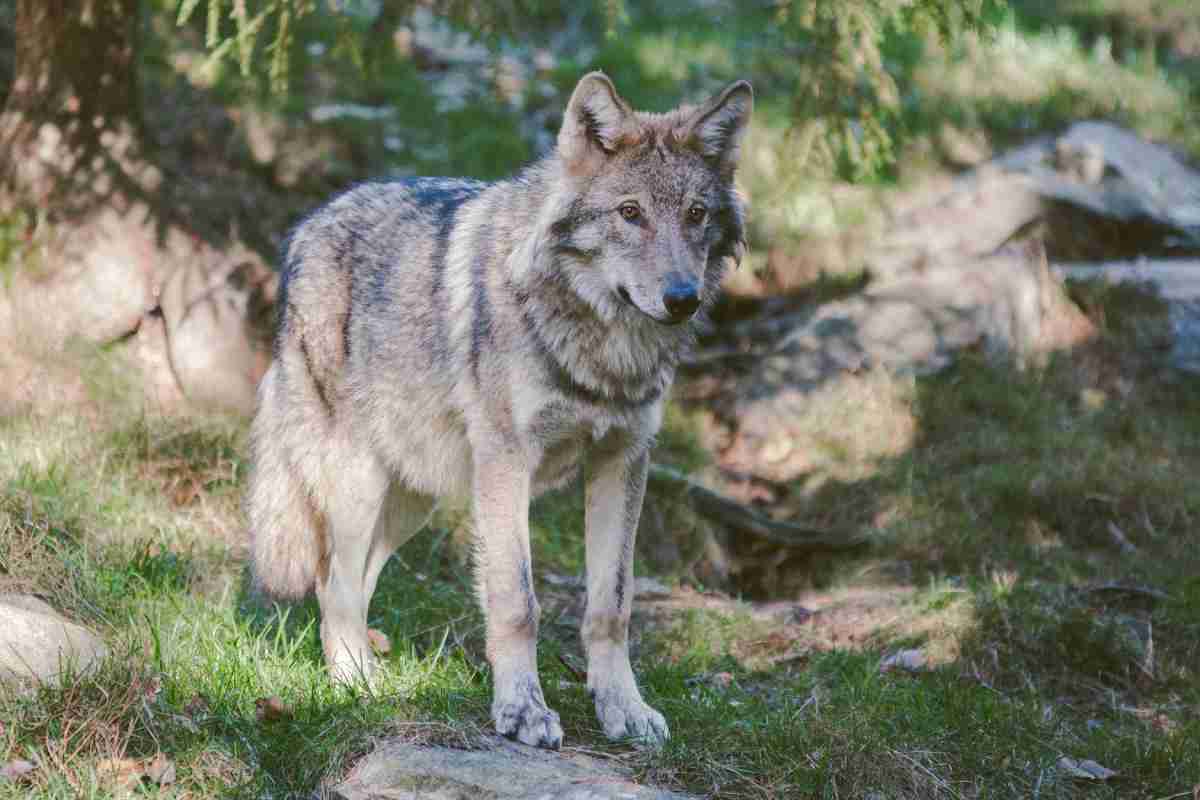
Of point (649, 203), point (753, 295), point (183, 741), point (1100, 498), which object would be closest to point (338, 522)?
point (183, 741)

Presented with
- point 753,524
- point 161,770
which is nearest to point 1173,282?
point 753,524

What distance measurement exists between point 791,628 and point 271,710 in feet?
8.23

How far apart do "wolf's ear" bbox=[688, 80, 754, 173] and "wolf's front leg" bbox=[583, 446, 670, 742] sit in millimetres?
997

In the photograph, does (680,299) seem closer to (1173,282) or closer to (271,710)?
(271,710)

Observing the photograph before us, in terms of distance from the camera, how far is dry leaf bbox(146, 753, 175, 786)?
354 cm

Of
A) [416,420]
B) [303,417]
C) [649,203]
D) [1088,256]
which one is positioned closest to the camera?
[649,203]

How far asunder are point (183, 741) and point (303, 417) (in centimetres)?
152

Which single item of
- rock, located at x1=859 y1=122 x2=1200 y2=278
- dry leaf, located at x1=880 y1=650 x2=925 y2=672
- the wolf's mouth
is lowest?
dry leaf, located at x1=880 y1=650 x2=925 y2=672

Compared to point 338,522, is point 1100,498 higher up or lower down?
lower down

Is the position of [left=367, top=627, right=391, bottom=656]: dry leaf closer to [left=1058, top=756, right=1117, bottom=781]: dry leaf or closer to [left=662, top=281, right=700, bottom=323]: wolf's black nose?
[left=662, top=281, right=700, bottom=323]: wolf's black nose

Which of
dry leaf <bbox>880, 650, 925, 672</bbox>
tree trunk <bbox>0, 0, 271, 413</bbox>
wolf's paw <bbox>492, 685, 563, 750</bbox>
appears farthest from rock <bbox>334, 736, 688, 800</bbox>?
tree trunk <bbox>0, 0, 271, 413</bbox>

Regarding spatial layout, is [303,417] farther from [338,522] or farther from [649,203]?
[649,203]

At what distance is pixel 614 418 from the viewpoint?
411cm

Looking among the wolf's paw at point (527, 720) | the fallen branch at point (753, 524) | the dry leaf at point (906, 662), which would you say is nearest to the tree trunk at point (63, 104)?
the fallen branch at point (753, 524)
